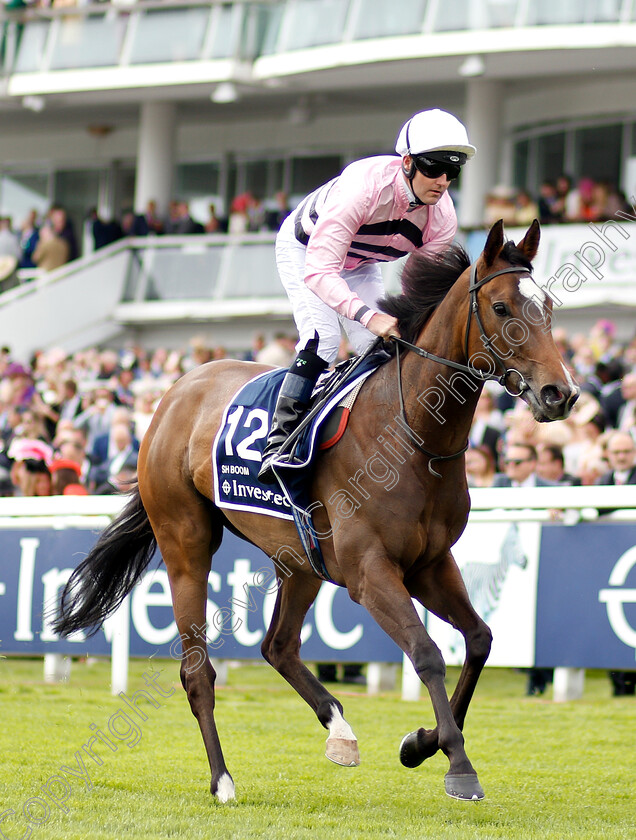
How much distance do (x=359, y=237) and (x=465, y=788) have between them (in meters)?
2.09

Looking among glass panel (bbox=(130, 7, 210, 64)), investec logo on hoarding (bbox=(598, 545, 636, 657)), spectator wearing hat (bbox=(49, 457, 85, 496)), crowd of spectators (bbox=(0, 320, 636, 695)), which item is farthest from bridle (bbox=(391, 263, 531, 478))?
glass panel (bbox=(130, 7, 210, 64))

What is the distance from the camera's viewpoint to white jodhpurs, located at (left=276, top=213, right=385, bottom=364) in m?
4.91

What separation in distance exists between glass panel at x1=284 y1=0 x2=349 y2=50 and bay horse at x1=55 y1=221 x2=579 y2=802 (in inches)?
538

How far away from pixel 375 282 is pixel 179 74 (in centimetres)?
1520

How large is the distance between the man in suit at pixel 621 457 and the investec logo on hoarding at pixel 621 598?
113 cm

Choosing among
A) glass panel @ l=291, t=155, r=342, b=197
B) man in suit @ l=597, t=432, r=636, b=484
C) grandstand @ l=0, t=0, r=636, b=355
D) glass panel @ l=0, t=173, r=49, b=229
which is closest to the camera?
man in suit @ l=597, t=432, r=636, b=484

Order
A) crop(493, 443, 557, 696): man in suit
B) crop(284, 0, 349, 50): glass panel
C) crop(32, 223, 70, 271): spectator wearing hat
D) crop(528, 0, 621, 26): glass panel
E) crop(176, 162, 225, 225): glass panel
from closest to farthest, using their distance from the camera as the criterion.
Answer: crop(493, 443, 557, 696): man in suit, crop(528, 0, 621, 26): glass panel, crop(284, 0, 349, 50): glass panel, crop(32, 223, 70, 271): spectator wearing hat, crop(176, 162, 225, 225): glass panel

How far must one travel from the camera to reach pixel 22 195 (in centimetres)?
2380

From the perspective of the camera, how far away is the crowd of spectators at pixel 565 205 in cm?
1484

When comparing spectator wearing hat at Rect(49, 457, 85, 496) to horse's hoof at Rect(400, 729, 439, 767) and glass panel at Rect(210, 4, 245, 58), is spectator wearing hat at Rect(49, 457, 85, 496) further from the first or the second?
glass panel at Rect(210, 4, 245, 58)

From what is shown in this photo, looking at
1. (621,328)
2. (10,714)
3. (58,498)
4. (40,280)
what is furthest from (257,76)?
(10,714)

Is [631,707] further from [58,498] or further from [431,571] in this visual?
[58,498]

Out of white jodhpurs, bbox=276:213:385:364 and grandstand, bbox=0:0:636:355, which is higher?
grandstand, bbox=0:0:636:355

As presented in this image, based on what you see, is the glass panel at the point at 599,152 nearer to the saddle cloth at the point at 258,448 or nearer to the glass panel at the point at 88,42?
the glass panel at the point at 88,42
